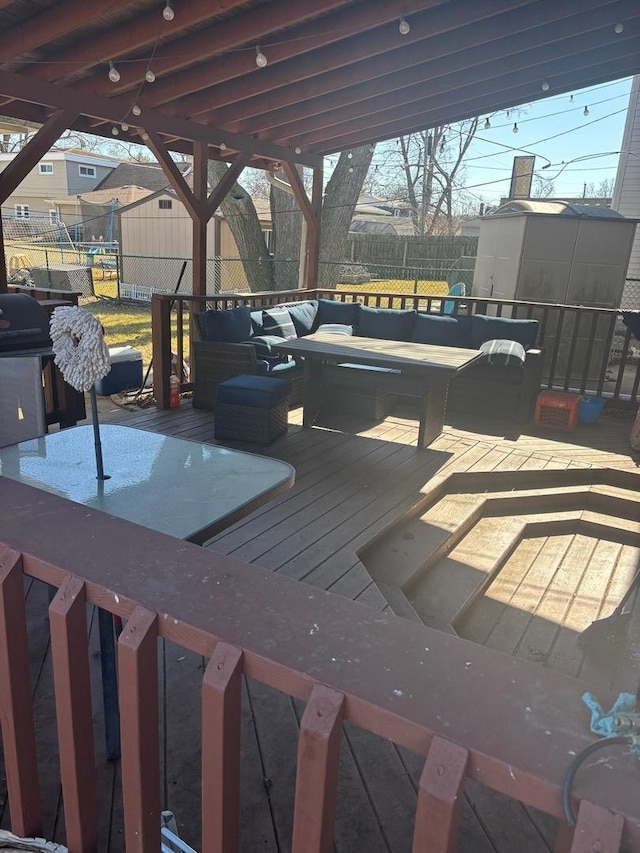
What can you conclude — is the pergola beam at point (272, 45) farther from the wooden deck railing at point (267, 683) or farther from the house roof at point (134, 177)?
the house roof at point (134, 177)

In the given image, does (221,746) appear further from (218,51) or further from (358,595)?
(218,51)

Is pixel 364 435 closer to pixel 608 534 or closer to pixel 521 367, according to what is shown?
pixel 521 367

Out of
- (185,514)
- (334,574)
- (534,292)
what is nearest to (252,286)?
(534,292)

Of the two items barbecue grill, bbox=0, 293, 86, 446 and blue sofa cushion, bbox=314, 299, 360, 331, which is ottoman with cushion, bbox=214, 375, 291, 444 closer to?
barbecue grill, bbox=0, 293, 86, 446

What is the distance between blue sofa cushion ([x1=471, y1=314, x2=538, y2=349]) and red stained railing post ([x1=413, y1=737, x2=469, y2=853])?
563 centimetres

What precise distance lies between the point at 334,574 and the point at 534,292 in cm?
604

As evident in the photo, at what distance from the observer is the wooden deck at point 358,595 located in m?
1.61

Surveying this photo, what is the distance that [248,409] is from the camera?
15.0 feet

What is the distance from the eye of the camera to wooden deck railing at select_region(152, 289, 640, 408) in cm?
549

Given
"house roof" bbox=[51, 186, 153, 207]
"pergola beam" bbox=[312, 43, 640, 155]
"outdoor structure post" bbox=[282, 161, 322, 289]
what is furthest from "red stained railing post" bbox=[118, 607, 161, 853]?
"house roof" bbox=[51, 186, 153, 207]

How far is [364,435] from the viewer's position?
519 centimetres

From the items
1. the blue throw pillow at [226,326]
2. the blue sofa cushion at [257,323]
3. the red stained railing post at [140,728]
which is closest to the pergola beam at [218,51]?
the blue throw pillow at [226,326]

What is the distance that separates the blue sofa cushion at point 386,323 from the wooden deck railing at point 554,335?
33 cm

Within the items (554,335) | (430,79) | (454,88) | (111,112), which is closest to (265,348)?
(111,112)
